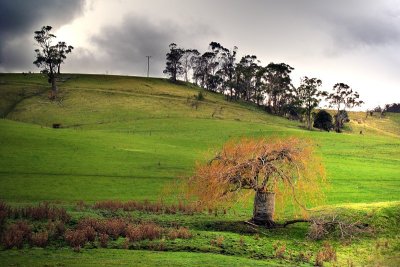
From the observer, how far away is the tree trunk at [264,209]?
3184 centimetres

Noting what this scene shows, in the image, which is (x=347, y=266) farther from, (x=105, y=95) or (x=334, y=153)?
(x=105, y=95)

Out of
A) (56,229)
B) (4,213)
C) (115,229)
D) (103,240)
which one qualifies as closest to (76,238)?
(103,240)

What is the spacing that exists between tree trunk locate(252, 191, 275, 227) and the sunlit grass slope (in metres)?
15.2

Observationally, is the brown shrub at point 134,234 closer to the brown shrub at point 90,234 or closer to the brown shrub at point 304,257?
the brown shrub at point 90,234

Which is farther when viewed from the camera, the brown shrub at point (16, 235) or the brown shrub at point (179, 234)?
the brown shrub at point (179, 234)

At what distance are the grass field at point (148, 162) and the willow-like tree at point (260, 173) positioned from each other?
80.0 inches

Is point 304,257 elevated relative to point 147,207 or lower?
lower

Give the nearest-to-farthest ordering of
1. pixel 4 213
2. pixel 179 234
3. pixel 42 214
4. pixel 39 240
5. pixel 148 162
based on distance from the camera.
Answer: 1. pixel 39 240
2. pixel 179 234
3. pixel 4 213
4. pixel 42 214
5. pixel 148 162

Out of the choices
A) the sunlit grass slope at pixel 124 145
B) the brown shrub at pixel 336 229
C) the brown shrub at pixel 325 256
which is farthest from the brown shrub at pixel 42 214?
the brown shrub at pixel 336 229

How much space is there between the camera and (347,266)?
2412cm

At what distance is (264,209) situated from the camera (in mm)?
31969

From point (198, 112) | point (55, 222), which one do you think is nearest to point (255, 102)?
point (198, 112)

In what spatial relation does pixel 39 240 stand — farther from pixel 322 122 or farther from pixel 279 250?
pixel 322 122

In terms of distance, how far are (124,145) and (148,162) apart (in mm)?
14291
